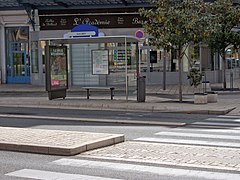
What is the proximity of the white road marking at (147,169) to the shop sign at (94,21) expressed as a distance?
22.7 metres

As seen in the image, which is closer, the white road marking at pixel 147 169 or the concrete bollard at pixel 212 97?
the white road marking at pixel 147 169

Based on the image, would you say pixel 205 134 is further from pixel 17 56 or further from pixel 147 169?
pixel 17 56

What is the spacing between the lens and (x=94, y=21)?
3117cm

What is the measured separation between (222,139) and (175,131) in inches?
67.2

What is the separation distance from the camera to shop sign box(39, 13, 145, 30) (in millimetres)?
30641

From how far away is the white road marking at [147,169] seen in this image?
725cm

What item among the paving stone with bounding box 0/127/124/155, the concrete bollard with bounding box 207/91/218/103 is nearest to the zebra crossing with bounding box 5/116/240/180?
the paving stone with bounding box 0/127/124/155

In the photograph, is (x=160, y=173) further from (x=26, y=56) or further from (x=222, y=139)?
(x=26, y=56)

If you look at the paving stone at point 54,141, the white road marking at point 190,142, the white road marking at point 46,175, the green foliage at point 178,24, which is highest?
the green foliage at point 178,24

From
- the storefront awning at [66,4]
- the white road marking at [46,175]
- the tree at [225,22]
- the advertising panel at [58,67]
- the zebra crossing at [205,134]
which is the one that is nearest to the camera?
the white road marking at [46,175]

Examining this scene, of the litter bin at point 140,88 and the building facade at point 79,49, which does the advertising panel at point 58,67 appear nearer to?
the litter bin at point 140,88

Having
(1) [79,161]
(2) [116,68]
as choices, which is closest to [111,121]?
(1) [79,161]

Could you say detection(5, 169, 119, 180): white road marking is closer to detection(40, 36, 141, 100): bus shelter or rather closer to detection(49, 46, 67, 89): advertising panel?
detection(40, 36, 141, 100): bus shelter

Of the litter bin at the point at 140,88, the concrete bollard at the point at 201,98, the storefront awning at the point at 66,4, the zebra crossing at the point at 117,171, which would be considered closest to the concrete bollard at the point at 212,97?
the concrete bollard at the point at 201,98
